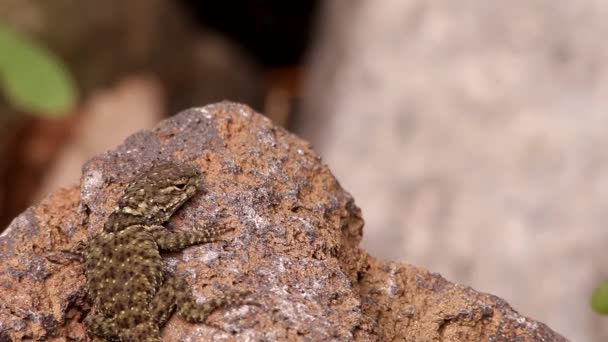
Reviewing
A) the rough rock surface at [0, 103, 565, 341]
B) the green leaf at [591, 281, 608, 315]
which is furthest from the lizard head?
the green leaf at [591, 281, 608, 315]

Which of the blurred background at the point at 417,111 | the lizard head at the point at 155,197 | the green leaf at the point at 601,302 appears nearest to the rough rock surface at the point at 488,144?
the blurred background at the point at 417,111

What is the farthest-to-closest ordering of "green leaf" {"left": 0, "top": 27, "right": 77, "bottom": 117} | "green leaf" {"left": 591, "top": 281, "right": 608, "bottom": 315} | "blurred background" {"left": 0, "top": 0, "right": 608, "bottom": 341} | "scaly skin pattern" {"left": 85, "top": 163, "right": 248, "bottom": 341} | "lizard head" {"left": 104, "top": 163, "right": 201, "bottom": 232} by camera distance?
"blurred background" {"left": 0, "top": 0, "right": 608, "bottom": 341}
"green leaf" {"left": 0, "top": 27, "right": 77, "bottom": 117}
"green leaf" {"left": 591, "top": 281, "right": 608, "bottom": 315}
"lizard head" {"left": 104, "top": 163, "right": 201, "bottom": 232}
"scaly skin pattern" {"left": 85, "top": 163, "right": 248, "bottom": 341}

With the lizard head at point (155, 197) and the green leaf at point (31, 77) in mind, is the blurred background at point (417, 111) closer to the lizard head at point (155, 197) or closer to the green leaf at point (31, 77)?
the green leaf at point (31, 77)

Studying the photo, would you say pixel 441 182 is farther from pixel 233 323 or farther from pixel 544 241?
pixel 233 323

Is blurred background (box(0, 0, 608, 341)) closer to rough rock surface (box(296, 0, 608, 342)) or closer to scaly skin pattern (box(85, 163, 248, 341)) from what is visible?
rough rock surface (box(296, 0, 608, 342))

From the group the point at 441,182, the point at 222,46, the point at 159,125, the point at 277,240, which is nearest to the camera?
the point at 277,240

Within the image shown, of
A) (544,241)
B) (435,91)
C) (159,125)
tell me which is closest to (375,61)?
(435,91)
